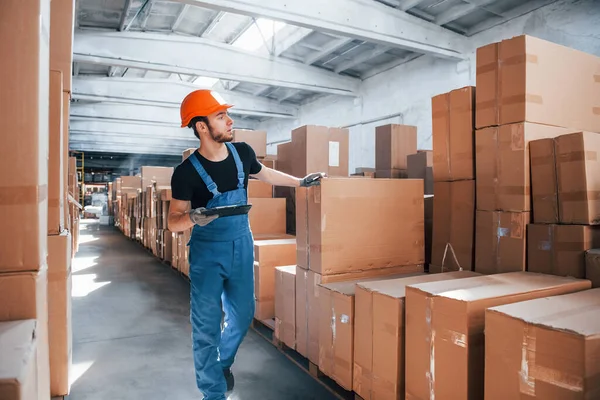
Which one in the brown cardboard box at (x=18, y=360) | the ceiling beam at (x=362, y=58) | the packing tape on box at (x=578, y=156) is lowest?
the brown cardboard box at (x=18, y=360)

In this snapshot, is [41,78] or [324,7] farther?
[324,7]

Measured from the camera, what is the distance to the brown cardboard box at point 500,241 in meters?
2.25

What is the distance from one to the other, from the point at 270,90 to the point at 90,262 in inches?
218

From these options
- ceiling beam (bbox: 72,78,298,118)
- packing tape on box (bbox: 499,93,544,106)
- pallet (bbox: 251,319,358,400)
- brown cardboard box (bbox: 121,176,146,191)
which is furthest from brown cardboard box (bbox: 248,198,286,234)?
brown cardboard box (bbox: 121,176,146,191)

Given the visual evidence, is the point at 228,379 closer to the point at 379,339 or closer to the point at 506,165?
the point at 379,339

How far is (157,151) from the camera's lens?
48.0ft

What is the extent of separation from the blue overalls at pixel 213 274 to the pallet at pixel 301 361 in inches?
25.0

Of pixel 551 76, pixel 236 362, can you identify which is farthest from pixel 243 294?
pixel 551 76

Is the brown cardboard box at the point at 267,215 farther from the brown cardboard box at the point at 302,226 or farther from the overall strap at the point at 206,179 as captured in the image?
the overall strap at the point at 206,179

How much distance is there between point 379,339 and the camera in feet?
6.57

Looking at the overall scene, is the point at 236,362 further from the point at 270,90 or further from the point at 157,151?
the point at 157,151

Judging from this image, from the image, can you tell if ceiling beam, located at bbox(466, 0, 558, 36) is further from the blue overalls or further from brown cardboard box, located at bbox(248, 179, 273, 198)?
the blue overalls

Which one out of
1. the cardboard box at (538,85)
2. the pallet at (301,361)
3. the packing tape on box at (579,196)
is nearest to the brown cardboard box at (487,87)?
the cardboard box at (538,85)

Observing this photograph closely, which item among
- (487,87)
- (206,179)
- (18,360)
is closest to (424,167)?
(487,87)
